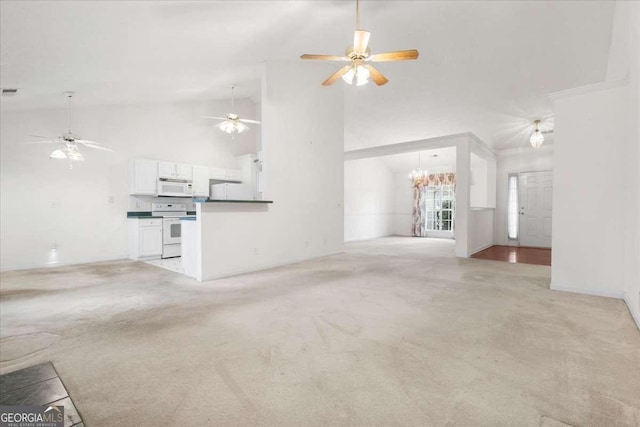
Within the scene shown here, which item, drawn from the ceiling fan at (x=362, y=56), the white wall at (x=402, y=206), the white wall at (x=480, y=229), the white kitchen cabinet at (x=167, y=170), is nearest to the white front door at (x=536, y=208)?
the white wall at (x=480, y=229)

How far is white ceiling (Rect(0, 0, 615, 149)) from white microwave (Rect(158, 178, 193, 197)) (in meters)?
1.78

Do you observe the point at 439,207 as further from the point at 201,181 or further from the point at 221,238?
the point at 221,238

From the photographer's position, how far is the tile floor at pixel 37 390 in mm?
1491

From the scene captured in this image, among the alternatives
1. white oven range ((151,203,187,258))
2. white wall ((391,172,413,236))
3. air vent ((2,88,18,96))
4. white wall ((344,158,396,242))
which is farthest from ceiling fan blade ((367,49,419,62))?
white wall ((391,172,413,236))

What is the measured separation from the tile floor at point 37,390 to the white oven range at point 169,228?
15.4 ft

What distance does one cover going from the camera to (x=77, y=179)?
5.75m

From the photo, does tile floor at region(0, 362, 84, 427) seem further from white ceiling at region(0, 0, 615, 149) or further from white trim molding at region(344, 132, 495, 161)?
white trim molding at region(344, 132, 495, 161)

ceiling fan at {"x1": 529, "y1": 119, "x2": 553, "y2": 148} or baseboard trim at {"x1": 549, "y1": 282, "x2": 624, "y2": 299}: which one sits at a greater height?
ceiling fan at {"x1": 529, "y1": 119, "x2": 553, "y2": 148}

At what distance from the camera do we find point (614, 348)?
2.12 meters

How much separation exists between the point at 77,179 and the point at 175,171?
179 cm

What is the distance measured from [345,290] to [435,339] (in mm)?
1508

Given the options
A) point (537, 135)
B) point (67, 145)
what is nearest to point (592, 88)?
point (537, 135)

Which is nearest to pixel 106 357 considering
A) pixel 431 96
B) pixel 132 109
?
pixel 132 109

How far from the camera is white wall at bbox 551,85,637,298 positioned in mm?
3254
